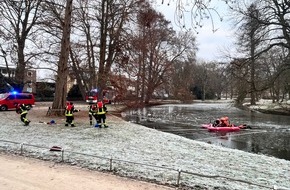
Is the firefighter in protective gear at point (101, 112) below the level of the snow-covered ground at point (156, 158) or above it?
above

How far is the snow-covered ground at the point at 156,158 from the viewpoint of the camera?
8859 mm

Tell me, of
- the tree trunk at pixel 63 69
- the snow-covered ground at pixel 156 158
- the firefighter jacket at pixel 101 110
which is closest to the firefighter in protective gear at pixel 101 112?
the firefighter jacket at pixel 101 110

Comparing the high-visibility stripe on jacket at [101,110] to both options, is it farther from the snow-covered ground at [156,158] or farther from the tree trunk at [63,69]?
the tree trunk at [63,69]

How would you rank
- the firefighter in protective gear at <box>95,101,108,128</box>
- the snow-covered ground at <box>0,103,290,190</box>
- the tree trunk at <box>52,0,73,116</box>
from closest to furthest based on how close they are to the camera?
the snow-covered ground at <box>0,103,290,190</box>, the firefighter in protective gear at <box>95,101,108,128</box>, the tree trunk at <box>52,0,73,116</box>

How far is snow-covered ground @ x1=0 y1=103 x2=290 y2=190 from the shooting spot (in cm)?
886

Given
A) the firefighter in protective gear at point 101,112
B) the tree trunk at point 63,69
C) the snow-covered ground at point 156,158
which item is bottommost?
the snow-covered ground at point 156,158

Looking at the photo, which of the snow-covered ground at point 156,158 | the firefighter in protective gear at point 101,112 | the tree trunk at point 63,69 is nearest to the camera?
the snow-covered ground at point 156,158

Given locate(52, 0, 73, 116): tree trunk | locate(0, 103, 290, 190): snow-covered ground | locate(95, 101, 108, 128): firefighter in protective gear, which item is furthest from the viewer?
locate(52, 0, 73, 116): tree trunk

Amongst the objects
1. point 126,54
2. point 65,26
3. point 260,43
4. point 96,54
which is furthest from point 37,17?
point 260,43

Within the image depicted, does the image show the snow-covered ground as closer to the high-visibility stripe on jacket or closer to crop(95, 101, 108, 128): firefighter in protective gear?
crop(95, 101, 108, 128): firefighter in protective gear

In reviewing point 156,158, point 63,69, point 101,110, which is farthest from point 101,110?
point 156,158

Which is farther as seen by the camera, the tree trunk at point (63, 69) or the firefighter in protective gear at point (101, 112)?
the tree trunk at point (63, 69)

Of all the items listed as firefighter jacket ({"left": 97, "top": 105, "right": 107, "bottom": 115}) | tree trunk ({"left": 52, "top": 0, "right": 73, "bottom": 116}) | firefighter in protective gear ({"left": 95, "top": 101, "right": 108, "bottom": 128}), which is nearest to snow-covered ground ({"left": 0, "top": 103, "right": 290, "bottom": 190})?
firefighter in protective gear ({"left": 95, "top": 101, "right": 108, "bottom": 128})

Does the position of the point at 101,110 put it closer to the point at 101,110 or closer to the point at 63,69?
the point at 101,110
